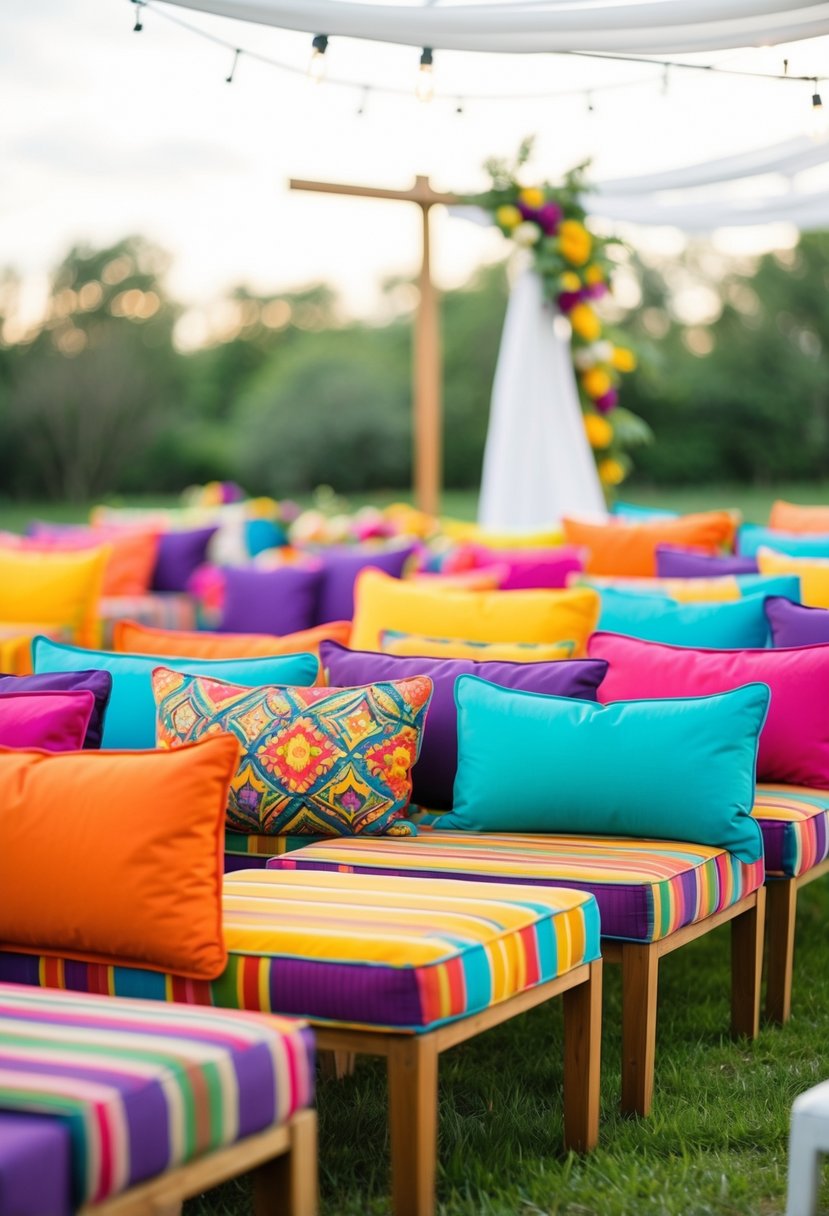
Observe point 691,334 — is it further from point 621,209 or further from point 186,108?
point 621,209

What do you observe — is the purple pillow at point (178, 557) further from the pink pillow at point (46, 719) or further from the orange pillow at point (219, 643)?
the pink pillow at point (46, 719)

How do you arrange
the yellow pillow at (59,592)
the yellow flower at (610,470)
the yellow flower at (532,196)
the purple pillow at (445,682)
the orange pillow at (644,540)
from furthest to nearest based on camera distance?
1. the yellow flower at (610,470)
2. the yellow flower at (532,196)
3. the yellow pillow at (59,592)
4. the orange pillow at (644,540)
5. the purple pillow at (445,682)

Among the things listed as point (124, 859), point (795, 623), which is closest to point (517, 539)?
point (795, 623)

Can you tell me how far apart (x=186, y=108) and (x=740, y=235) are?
209 inches

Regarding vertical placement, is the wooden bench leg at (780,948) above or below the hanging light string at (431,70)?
below

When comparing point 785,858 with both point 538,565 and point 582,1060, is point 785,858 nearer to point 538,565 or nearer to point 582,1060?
point 582,1060

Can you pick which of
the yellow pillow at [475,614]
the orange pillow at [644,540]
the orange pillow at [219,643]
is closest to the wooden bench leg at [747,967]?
the yellow pillow at [475,614]

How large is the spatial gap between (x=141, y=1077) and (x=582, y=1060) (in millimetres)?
1084

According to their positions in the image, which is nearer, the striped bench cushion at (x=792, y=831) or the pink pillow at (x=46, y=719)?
the pink pillow at (x=46, y=719)

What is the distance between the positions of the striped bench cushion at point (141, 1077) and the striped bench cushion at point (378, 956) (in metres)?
0.21

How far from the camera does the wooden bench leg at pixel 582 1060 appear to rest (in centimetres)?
268

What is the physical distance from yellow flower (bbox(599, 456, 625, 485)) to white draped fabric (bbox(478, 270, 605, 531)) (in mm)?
513

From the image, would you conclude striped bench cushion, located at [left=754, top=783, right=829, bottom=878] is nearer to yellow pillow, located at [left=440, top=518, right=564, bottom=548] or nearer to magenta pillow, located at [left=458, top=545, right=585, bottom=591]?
magenta pillow, located at [left=458, top=545, right=585, bottom=591]

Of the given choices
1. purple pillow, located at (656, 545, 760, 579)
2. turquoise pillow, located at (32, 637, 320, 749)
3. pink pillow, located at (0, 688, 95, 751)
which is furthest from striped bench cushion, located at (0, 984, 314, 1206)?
purple pillow, located at (656, 545, 760, 579)
